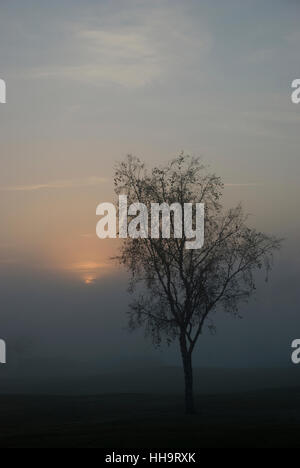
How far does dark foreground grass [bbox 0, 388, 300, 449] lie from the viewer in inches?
1334

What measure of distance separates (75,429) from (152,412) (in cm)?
1392

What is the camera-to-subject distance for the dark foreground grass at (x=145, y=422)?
33875 millimetres

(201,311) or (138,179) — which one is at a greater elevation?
(138,179)

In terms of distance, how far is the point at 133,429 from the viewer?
39375 millimetres

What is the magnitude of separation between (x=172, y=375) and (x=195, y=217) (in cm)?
14192

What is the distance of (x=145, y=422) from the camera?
44.3m

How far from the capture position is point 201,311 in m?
47.4

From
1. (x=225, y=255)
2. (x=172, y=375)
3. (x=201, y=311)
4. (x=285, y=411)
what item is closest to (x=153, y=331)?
(x=201, y=311)

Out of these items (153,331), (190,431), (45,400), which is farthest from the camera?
(45,400)

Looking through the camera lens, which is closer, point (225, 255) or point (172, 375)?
point (225, 255)
